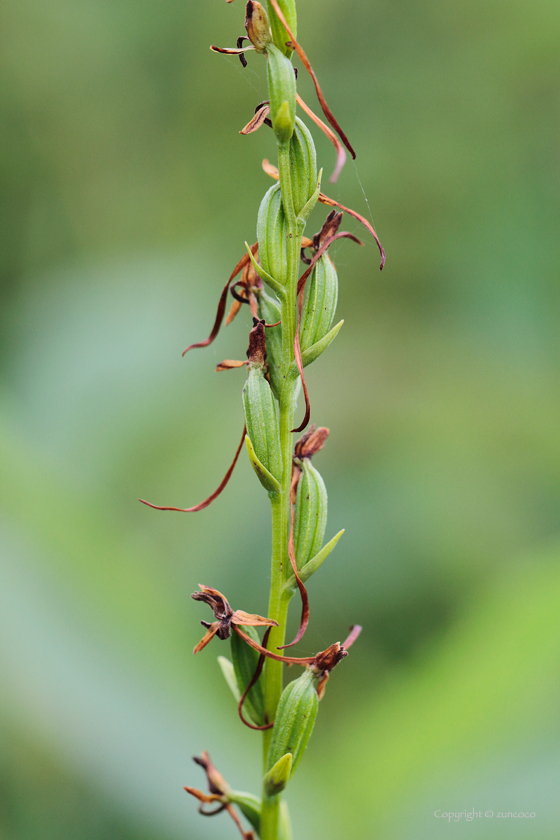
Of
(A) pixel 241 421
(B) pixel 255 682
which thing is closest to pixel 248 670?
(B) pixel 255 682

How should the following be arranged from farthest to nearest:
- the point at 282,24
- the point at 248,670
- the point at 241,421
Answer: the point at 241,421 → the point at 248,670 → the point at 282,24

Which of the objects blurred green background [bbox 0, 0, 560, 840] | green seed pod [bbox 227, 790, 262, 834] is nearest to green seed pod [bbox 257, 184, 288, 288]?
green seed pod [bbox 227, 790, 262, 834]

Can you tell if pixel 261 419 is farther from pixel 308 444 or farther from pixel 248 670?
pixel 248 670

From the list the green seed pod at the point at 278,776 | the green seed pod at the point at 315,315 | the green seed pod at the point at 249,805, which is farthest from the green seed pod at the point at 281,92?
the green seed pod at the point at 249,805

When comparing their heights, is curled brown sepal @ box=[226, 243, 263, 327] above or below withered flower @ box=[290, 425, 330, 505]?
above

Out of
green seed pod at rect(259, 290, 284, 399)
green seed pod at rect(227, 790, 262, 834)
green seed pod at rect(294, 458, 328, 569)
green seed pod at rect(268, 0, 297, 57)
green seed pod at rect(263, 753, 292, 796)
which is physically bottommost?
green seed pod at rect(227, 790, 262, 834)

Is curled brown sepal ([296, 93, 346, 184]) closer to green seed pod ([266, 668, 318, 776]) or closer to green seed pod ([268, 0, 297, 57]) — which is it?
green seed pod ([268, 0, 297, 57])
